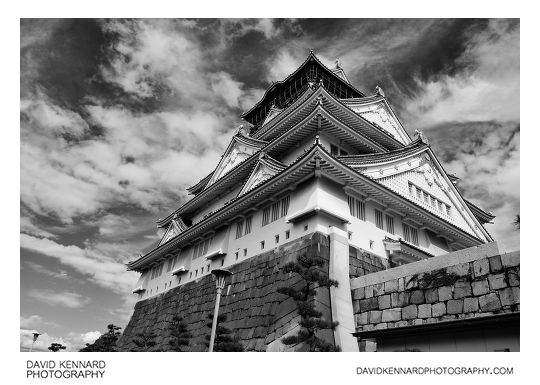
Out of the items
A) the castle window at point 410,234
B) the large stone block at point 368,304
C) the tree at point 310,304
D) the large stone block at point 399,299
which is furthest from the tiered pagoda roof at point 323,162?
the large stone block at point 399,299

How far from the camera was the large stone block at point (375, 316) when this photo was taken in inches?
440

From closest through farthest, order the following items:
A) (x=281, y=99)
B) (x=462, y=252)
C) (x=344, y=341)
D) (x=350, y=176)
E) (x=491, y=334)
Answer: (x=491, y=334) < (x=462, y=252) < (x=344, y=341) < (x=350, y=176) < (x=281, y=99)

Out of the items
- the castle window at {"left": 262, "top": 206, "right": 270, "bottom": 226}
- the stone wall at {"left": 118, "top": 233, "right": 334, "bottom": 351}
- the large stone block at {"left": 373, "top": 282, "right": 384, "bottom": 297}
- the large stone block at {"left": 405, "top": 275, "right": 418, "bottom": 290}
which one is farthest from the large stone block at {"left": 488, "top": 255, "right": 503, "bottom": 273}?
the castle window at {"left": 262, "top": 206, "right": 270, "bottom": 226}

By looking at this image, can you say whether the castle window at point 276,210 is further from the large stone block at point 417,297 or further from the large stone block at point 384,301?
the large stone block at point 417,297

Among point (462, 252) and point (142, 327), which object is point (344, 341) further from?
point (142, 327)

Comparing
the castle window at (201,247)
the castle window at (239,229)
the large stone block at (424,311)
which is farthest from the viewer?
the castle window at (201,247)

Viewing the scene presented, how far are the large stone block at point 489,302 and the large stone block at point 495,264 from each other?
0.60 m

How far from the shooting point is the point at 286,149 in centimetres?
2184

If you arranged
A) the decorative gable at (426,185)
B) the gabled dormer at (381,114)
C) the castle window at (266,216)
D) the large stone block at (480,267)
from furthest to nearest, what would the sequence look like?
the gabled dormer at (381,114)
the decorative gable at (426,185)
the castle window at (266,216)
the large stone block at (480,267)

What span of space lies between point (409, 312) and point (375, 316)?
1.18 m

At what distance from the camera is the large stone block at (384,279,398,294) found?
11.2 m

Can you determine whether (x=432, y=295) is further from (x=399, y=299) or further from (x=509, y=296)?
(x=509, y=296)

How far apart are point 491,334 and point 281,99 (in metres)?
26.2

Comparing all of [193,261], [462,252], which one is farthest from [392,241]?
[193,261]
